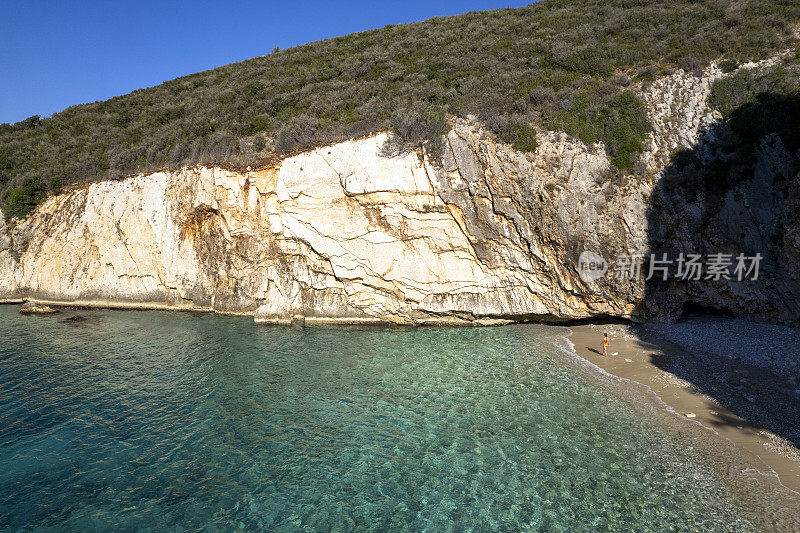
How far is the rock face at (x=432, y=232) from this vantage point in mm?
17766

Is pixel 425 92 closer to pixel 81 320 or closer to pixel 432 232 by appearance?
pixel 432 232

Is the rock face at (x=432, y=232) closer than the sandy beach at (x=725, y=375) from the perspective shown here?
No

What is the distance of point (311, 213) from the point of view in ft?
68.9

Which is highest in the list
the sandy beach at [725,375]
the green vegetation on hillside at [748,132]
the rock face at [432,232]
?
the green vegetation on hillside at [748,132]

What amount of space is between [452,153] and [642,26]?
18971mm

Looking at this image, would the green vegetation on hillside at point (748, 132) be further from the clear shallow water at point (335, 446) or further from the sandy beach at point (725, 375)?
the clear shallow water at point (335, 446)

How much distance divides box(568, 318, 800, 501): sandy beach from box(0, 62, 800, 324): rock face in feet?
4.28

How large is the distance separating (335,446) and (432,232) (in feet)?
40.3

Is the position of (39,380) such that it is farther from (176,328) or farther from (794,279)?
(794,279)

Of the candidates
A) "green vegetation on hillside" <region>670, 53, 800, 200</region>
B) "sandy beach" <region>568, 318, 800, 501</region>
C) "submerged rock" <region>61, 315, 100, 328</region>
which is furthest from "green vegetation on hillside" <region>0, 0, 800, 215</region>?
"submerged rock" <region>61, 315, 100, 328</region>

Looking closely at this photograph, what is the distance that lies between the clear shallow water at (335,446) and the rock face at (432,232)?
4648mm

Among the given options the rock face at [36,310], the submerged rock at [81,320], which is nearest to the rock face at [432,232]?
the submerged rock at [81,320]

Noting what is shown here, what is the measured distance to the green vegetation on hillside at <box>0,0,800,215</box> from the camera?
2050 centimetres

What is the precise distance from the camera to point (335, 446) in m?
9.98
